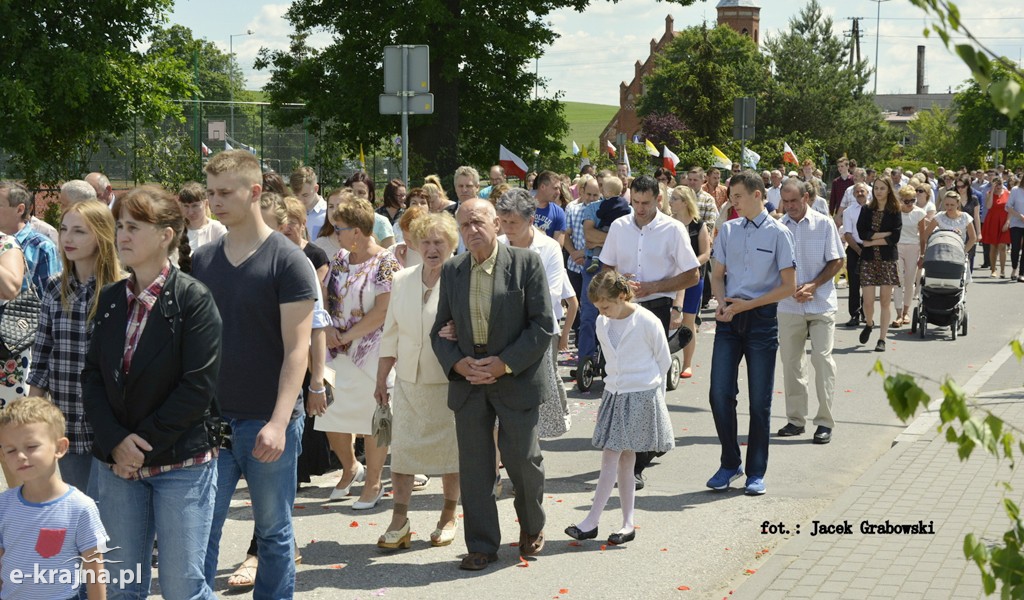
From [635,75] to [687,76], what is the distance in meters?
61.7

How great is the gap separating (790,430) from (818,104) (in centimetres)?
7501

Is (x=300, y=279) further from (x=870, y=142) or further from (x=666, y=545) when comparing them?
(x=870, y=142)

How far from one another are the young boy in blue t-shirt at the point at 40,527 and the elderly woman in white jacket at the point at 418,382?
101 inches

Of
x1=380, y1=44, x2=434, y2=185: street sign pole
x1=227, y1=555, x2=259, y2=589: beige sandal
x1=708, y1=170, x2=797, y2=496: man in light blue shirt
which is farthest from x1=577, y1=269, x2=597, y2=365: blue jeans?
x1=227, y1=555, x2=259, y2=589: beige sandal

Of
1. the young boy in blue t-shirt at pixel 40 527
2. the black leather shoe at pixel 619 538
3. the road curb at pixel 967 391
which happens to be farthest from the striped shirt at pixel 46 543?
the road curb at pixel 967 391

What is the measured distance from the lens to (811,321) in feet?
33.0

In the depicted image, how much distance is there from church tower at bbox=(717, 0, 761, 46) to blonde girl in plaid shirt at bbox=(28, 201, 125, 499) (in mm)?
127719

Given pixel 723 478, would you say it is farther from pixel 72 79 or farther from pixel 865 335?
pixel 72 79

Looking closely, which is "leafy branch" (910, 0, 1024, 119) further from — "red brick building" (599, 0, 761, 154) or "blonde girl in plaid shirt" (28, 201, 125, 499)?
"red brick building" (599, 0, 761, 154)

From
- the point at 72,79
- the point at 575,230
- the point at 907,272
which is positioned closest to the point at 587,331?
the point at 575,230

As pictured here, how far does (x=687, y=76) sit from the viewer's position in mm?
70688

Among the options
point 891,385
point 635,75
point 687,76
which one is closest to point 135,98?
point 891,385

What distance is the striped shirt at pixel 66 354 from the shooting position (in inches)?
205

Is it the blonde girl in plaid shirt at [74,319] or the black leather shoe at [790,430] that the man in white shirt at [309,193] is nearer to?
the black leather shoe at [790,430]
